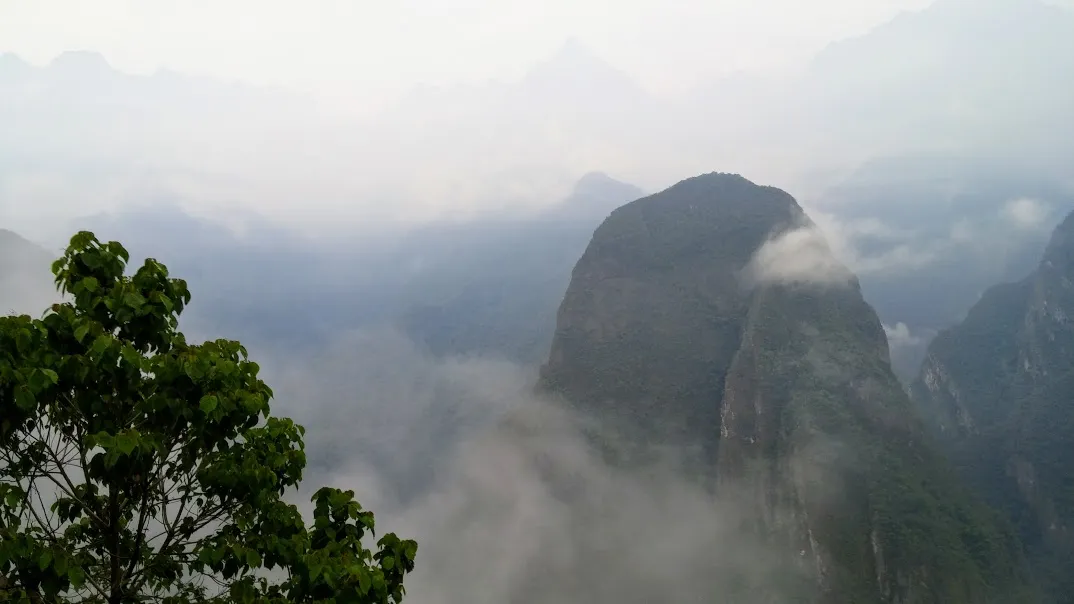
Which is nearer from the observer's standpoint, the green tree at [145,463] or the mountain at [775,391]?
the green tree at [145,463]

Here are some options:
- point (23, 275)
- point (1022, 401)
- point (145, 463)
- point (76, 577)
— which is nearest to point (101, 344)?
point (145, 463)

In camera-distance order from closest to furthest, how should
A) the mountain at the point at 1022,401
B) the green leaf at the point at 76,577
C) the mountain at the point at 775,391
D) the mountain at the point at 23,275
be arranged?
the green leaf at the point at 76,577, the mountain at the point at 23,275, the mountain at the point at 775,391, the mountain at the point at 1022,401

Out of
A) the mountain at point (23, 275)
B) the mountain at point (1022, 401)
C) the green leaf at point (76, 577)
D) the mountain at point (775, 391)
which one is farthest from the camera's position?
the mountain at point (1022, 401)

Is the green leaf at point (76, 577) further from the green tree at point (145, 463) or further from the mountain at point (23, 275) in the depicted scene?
the mountain at point (23, 275)

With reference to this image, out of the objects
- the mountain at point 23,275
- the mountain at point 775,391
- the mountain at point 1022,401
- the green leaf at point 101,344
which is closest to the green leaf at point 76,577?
the green leaf at point 101,344

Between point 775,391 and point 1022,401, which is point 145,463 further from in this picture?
point 1022,401

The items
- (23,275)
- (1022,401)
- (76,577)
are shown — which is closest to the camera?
(76,577)

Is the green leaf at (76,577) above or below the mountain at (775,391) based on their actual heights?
below

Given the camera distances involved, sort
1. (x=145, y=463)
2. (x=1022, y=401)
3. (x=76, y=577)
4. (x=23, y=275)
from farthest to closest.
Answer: (x=1022, y=401) < (x=23, y=275) < (x=145, y=463) < (x=76, y=577)
